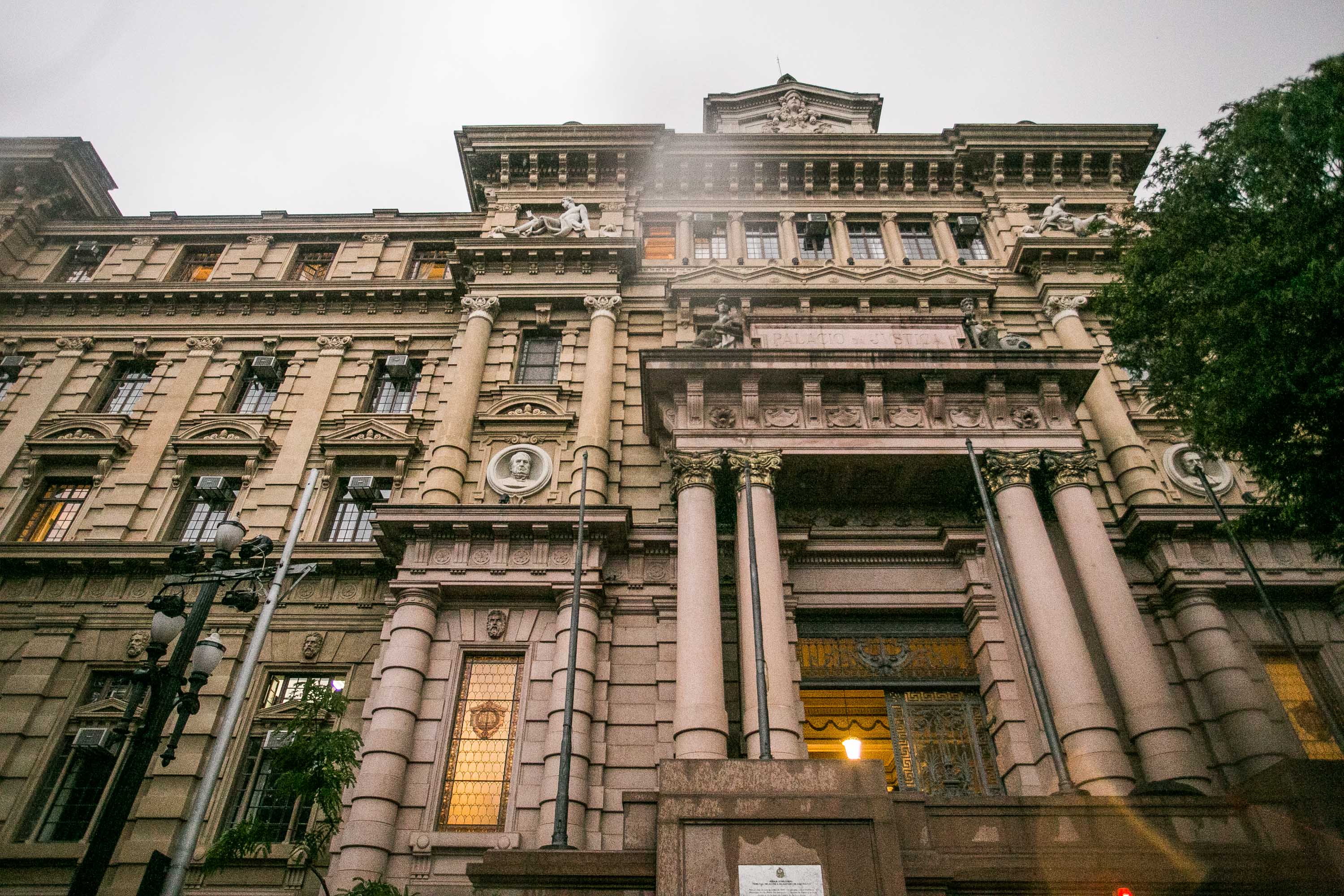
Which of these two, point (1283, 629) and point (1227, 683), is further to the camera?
point (1227, 683)

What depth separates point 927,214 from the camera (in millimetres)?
24859

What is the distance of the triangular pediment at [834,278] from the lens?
21.8 meters

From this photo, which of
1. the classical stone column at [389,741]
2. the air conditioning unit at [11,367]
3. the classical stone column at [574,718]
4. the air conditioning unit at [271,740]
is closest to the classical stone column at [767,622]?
the classical stone column at [574,718]

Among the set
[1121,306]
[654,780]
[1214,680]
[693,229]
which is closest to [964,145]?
[693,229]

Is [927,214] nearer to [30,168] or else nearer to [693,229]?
[693,229]

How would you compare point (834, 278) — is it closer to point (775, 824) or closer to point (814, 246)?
point (814, 246)

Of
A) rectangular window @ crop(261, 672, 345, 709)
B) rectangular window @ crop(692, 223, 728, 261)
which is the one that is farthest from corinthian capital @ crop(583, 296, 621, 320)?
rectangular window @ crop(261, 672, 345, 709)

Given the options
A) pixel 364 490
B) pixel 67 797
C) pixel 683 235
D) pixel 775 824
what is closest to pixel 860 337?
pixel 683 235

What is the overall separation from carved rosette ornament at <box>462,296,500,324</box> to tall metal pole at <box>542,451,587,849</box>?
6814 mm

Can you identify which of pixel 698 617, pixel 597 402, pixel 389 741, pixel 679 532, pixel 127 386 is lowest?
pixel 389 741

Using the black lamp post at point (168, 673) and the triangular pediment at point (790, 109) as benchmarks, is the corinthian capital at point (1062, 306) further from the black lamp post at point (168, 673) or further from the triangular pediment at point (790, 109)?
the black lamp post at point (168, 673)

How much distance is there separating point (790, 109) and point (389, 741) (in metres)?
24.4

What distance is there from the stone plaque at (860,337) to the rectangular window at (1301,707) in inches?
358

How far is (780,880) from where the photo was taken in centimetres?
991
